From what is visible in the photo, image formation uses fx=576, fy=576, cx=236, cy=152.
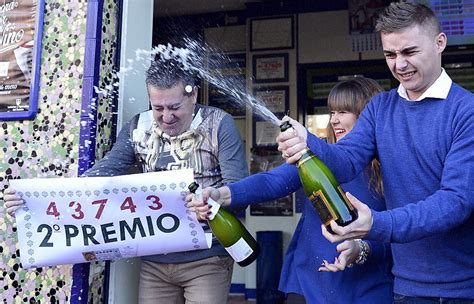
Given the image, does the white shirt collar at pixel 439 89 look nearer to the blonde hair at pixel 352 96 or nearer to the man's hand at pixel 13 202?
the blonde hair at pixel 352 96

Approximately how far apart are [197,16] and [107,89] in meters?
3.57

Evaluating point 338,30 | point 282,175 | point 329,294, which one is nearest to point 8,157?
point 282,175

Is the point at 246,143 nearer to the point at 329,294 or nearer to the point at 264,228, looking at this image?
the point at 264,228

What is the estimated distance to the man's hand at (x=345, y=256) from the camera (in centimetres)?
204

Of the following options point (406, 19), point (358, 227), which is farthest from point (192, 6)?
point (358, 227)

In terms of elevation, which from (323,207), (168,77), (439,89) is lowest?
(323,207)

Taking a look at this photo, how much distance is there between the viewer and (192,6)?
6078 millimetres

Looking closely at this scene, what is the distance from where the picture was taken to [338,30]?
229 inches

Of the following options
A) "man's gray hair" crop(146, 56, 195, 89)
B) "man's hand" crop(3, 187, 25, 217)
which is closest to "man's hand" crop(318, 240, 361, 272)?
"man's gray hair" crop(146, 56, 195, 89)

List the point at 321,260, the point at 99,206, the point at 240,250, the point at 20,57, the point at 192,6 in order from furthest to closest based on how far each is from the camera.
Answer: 1. the point at 192,6
2. the point at 20,57
3. the point at 99,206
4. the point at 321,260
5. the point at 240,250

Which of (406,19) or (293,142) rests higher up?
(406,19)

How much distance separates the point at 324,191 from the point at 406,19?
24.3 inches

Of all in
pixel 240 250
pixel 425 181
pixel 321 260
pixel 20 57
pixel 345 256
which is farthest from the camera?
pixel 20 57

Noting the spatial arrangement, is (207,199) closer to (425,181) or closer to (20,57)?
(425,181)
